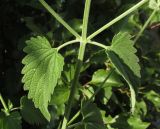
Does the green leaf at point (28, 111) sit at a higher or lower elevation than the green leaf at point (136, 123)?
higher

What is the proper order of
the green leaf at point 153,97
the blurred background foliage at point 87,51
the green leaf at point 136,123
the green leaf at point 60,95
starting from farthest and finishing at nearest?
the green leaf at point 153,97, the green leaf at point 136,123, the blurred background foliage at point 87,51, the green leaf at point 60,95

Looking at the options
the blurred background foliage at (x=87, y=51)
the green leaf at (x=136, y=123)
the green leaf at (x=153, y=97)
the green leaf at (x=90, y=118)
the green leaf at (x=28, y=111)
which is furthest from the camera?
the green leaf at (x=153, y=97)

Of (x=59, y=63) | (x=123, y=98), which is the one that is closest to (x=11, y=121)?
(x=59, y=63)

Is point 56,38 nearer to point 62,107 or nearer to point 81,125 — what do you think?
point 62,107

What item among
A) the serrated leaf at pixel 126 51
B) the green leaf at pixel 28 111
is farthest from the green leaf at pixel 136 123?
the serrated leaf at pixel 126 51

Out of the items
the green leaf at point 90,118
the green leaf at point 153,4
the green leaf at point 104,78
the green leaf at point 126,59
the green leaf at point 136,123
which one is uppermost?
the green leaf at point 153,4

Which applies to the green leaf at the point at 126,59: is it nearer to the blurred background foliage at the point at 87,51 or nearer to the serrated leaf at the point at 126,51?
the serrated leaf at the point at 126,51

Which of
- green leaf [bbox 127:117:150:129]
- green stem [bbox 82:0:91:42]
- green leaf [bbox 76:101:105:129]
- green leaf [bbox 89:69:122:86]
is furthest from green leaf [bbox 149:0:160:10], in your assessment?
green leaf [bbox 127:117:150:129]
